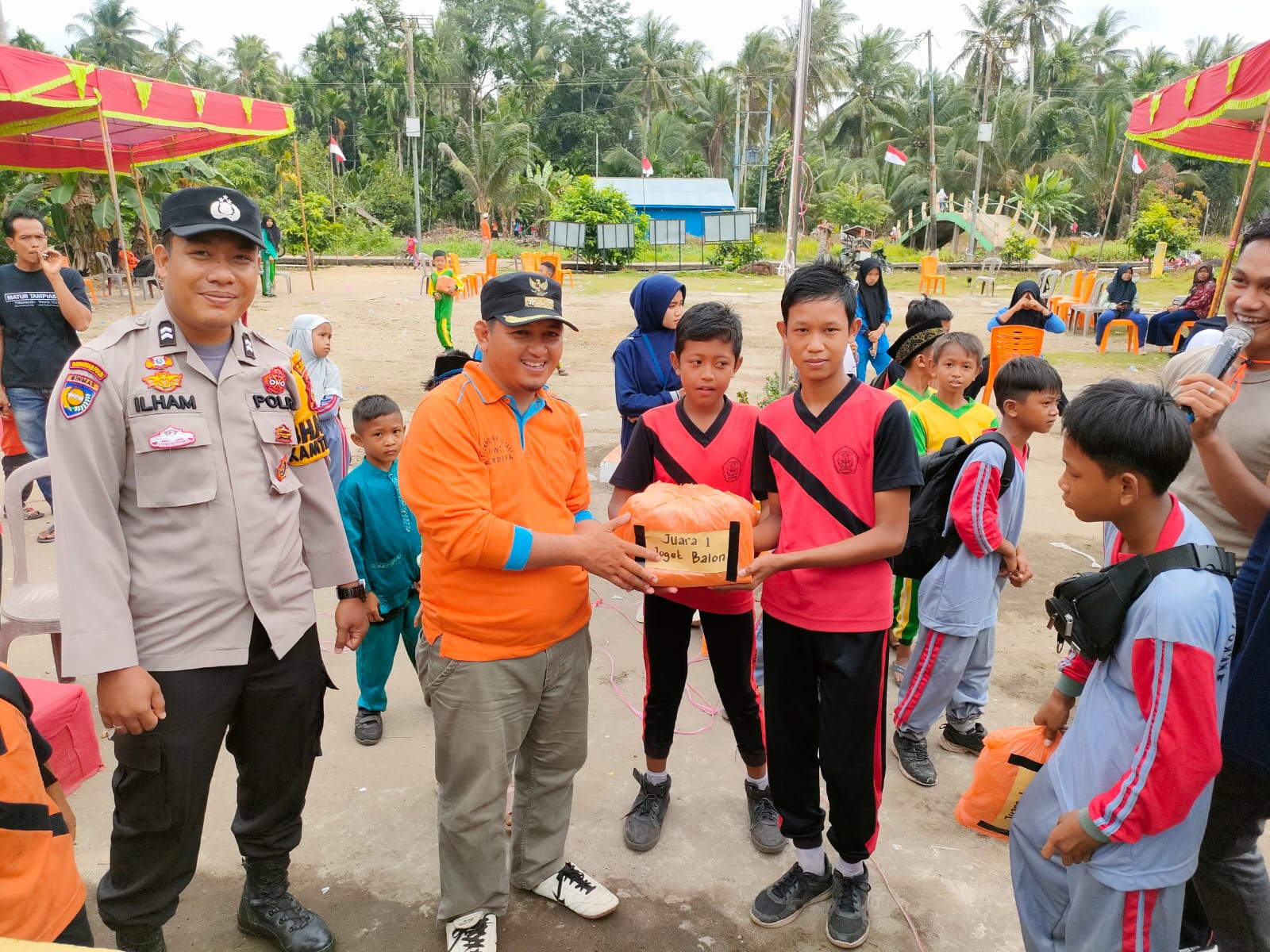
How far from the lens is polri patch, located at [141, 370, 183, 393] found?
2082mm

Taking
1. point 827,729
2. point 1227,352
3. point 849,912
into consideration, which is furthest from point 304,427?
point 1227,352

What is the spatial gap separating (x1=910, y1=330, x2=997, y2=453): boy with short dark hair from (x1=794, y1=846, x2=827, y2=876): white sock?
1.94m

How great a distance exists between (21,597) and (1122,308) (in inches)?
648

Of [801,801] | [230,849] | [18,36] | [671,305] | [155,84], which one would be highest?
[18,36]

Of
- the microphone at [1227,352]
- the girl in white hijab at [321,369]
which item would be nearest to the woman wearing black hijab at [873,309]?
the girl in white hijab at [321,369]

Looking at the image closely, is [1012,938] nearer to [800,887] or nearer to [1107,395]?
[800,887]

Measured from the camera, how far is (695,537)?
2.25 meters

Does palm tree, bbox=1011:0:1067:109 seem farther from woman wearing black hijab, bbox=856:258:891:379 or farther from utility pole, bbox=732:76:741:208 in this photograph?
woman wearing black hijab, bbox=856:258:891:379

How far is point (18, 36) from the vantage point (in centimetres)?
3506

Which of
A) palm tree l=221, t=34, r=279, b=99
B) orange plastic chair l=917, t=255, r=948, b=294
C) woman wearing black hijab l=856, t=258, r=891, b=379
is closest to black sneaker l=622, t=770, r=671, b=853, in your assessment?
woman wearing black hijab l=856, t=258, r=891, b=379

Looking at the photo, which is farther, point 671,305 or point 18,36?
point 18,36

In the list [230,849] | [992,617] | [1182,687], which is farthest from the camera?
[992,617]

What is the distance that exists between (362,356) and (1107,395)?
12.3m

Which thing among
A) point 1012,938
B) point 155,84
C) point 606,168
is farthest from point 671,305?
point 606,168
